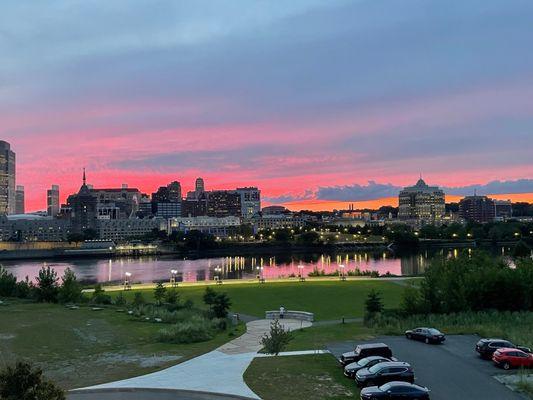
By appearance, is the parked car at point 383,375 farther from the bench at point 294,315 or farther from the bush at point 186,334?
the bench at point 294,315

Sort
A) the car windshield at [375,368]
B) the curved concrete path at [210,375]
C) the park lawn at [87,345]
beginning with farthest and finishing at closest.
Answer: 1. the park lawn at [87,345]
2. the curved concrete path at [210,375]
3. the car windshield at [375,368]

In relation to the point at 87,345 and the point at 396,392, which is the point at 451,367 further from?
the point at 87,345

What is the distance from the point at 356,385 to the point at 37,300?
34546 mm

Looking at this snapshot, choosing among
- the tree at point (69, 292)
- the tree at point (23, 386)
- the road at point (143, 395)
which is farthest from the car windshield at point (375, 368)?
the tree at point (69, 292)

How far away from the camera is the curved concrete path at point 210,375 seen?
A: 20.3 m

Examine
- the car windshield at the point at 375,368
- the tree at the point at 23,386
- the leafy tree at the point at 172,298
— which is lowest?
the leafy tree at the point at 172,298

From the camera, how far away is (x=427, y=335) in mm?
26438

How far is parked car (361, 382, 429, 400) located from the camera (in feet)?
56.5

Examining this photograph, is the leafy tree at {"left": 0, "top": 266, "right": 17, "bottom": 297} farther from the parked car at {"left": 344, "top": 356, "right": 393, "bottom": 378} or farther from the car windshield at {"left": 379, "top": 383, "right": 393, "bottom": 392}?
the car windshield at {"left": 379, "top": 383, "right": 393, "bottom": 392}

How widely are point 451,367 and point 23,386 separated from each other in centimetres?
1720

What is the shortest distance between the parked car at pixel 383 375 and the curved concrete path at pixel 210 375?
384 cm

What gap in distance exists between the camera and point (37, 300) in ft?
149

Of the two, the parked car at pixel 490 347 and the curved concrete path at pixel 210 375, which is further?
the parked car at pixel 490 347

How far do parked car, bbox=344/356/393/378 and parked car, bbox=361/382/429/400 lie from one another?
2.67 m
